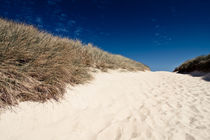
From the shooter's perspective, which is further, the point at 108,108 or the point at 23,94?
the point at 108,108

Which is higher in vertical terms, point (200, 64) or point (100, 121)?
point (200, 64)

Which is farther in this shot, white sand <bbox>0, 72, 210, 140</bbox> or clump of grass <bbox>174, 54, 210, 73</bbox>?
clump of grass <bbox>174, 54, 210, 73</bbox>

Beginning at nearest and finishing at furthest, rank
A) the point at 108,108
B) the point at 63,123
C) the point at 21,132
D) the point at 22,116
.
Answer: the point at 21,132, the point at 22,116, the point at 63,123, the point at 108,108

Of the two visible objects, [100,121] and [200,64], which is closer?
[100,121]

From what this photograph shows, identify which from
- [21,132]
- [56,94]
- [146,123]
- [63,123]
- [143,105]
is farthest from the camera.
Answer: [143,105]

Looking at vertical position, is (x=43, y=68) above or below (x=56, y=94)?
above

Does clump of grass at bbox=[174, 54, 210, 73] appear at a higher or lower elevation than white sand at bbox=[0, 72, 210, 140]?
higher

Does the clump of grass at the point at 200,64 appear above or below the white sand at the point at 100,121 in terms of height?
above

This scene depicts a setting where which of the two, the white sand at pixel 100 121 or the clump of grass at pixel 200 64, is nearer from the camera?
the white sand at pixel 100 121

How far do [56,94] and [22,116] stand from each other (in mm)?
618

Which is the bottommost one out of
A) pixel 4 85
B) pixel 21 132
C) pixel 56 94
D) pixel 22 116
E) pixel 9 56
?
pixel 21 132

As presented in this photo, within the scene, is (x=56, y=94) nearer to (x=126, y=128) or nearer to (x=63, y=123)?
(x=63, y=123)

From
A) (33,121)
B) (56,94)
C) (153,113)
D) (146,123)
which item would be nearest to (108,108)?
(146,123)

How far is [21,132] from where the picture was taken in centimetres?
128
